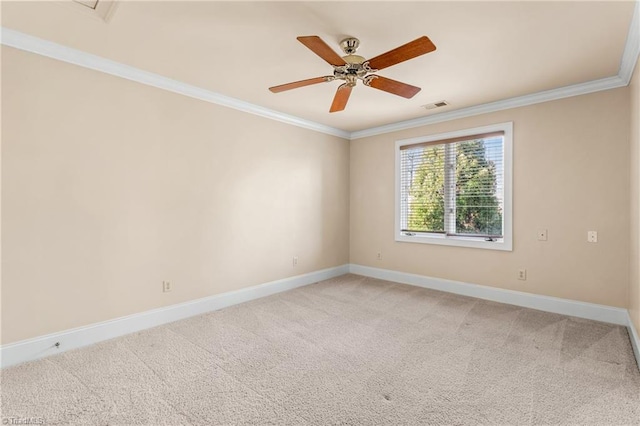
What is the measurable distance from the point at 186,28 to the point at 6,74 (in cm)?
144

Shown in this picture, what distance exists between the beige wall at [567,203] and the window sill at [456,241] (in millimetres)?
74

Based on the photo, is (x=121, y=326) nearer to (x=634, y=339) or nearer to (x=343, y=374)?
(x=343, y=374)

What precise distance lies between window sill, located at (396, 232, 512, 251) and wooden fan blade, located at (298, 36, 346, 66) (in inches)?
119

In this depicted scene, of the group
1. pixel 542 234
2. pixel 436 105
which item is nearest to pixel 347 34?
pixel 436 105

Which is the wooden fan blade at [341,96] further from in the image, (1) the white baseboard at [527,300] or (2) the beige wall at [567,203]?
(1) the white baseboard at [527,300]

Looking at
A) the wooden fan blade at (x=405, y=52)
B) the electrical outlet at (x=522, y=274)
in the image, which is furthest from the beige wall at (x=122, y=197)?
the electrical outlet at (x=522, y=274)

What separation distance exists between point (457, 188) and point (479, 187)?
29cm

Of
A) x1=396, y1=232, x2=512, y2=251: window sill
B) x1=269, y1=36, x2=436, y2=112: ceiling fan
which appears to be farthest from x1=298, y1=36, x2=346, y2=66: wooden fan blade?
x1=396, y1=232, x2=512, y2=251: window sill

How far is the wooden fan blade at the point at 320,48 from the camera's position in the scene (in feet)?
6.18

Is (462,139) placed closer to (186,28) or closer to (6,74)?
(186,28)

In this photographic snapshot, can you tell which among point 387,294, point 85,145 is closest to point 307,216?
point 387,294

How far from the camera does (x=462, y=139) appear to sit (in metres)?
4.26

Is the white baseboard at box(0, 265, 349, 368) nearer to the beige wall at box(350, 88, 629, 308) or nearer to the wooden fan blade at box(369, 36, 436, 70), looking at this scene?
the beige wall at box(350, 88, 629, 308)

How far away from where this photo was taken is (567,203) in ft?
11.3
